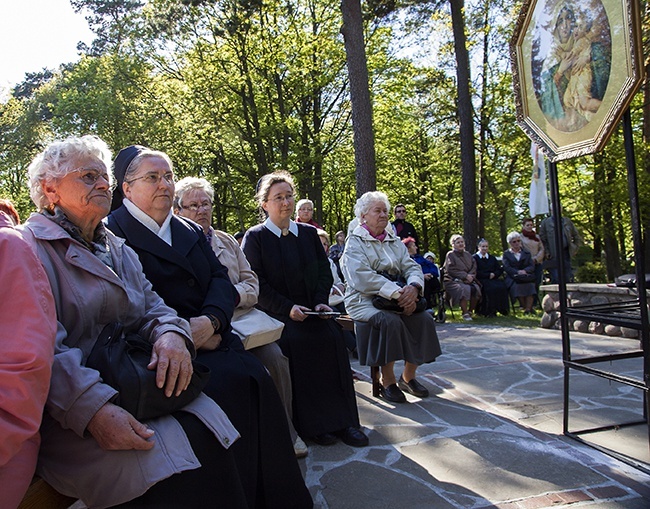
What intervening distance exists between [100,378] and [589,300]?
7.52 meters

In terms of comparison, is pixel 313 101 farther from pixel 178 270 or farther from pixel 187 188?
pixel 178 270

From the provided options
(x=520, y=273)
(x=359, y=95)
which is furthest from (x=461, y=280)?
(x=359, y=95)

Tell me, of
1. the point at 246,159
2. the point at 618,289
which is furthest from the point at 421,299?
the point at 246,159

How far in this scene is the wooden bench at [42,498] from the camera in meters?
1.87

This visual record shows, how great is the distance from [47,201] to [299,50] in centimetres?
1531

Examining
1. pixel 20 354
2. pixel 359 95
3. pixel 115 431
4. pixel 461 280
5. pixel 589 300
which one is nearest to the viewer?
pixel 20 354

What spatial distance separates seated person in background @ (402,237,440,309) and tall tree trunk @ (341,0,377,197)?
132cm

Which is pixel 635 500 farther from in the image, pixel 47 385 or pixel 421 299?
pixel 47 385

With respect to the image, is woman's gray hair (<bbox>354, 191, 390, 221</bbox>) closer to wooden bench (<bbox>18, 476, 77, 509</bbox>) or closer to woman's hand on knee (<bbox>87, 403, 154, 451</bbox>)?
woman's hand on knee (<bbox>87, 403, 154, 451</bbox>)

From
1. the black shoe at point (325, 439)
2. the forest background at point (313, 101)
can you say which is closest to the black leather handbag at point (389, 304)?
the black shoe at point (325, 439)

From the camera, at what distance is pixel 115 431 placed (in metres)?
1.87

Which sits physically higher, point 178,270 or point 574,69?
point 574,69

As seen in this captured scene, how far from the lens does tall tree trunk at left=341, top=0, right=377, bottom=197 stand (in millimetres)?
9461

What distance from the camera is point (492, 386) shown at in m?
5.19
